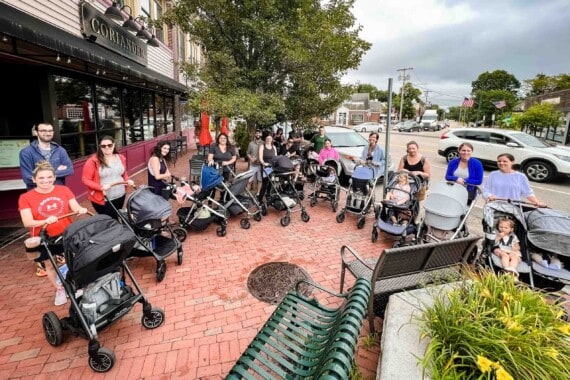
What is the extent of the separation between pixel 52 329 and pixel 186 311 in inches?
48.3

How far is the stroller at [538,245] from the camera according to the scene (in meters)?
3.26

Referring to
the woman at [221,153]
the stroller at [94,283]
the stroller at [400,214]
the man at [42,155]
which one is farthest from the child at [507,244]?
the man at [42,155]

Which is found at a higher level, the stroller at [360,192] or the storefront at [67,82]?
the storefront at [67,82]

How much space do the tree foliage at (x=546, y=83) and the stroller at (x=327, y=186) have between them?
1695 inches

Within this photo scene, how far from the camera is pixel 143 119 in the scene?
11750 millimetres

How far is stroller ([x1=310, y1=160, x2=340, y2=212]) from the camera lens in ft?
23.0

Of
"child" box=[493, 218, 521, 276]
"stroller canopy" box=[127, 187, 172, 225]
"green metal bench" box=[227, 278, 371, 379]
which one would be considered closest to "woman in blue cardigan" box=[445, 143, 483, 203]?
"child" box=[493, 218, 521, 276]

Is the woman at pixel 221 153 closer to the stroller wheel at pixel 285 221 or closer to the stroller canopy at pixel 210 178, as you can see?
the stroller canopy at pixel 210 178

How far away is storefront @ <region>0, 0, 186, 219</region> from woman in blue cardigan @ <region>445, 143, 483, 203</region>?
6.68 m

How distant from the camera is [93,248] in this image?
2.50 m

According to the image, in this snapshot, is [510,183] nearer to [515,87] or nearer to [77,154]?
[77,154]

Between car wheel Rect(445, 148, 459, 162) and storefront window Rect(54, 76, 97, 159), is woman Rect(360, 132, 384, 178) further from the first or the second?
car wheel Rect(445, 148, 459, 162)

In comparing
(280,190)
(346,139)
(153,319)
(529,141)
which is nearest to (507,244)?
(153,319)

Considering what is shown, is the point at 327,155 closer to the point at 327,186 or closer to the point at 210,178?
the point at 327,186
